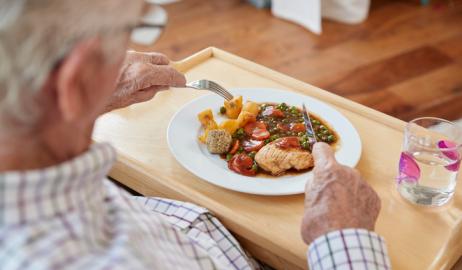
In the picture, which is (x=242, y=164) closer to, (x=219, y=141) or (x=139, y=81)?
(x=219, y=141)

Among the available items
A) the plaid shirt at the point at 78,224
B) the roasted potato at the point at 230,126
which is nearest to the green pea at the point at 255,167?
the roasted potato at the point at 230,126

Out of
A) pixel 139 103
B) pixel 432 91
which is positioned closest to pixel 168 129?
pixel 139 103

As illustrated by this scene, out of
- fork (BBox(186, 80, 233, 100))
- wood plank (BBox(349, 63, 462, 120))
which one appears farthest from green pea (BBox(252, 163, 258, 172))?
wood plank (BBox(349, 63, 462, 120))

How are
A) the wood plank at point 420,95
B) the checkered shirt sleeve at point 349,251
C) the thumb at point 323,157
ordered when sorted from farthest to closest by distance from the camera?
the wood plank at point 420,95, the thumb at point 323,157, the checkered shirt sleeve at point 349,251

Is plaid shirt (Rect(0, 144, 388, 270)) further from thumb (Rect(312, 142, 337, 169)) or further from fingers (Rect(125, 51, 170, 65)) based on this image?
fingers (Rect(125, 51, 170, 65))

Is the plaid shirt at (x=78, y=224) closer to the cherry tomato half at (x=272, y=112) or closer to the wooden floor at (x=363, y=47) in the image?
the cherry tomato half at (x=272, y=112)

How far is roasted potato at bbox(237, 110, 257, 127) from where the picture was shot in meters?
1.25

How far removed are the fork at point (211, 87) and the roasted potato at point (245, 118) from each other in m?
0.08

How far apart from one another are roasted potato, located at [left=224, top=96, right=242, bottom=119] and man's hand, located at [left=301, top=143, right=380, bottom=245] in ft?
1.11

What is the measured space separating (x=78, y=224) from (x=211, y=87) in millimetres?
700

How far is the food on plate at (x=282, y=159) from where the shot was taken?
1.14 meters

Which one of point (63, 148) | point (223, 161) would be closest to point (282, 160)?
point (223, 161)

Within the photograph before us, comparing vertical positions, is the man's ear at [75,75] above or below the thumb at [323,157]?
above

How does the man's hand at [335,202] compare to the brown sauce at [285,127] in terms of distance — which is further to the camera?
the brown sauce at [285,127]
